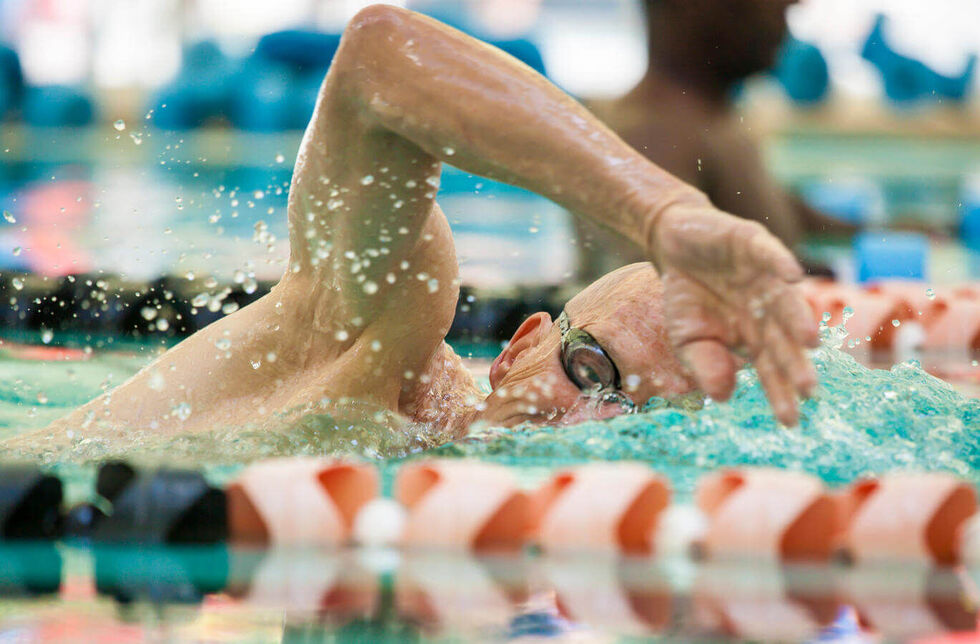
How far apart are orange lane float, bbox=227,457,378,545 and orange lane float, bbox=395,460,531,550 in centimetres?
7

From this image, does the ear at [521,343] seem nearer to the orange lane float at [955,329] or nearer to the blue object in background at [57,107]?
the orange lane float at [955,329]

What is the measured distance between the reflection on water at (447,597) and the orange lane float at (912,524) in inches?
1.4

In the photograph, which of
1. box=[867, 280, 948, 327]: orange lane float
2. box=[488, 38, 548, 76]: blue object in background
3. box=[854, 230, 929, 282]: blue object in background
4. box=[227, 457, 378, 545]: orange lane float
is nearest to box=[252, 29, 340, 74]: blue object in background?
box=[488, 38, 548, 76]: blue object in background

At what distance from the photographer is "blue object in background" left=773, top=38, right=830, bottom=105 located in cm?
948

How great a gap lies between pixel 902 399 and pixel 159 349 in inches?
92.8

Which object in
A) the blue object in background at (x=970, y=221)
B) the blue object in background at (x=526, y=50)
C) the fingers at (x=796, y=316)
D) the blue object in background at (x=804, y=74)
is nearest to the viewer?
the fingers at (x=796, y=316)

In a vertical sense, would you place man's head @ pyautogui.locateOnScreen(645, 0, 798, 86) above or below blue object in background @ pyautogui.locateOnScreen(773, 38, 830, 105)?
above

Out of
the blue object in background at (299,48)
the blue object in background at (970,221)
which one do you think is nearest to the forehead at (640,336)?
the blue object in background at (970,221)

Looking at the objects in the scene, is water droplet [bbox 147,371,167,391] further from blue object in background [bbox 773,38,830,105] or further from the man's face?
blue object in background [bbox 773,38,830,105]

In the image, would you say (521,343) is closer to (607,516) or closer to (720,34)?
(607,516)

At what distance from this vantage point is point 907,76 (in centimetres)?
963

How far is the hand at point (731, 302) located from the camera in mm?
1134

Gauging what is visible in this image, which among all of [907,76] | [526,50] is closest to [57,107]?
[526,50]

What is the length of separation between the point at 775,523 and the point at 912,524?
0.14 metres
